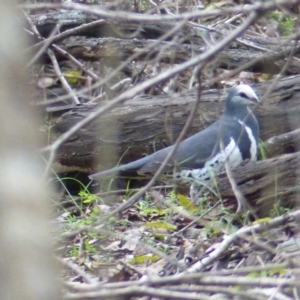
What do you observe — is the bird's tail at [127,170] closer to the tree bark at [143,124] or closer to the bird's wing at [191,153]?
the bird's wing at [191,153]

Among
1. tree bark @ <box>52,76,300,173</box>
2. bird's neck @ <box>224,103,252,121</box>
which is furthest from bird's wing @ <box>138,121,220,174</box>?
bird's neck @ <box>224,103,252,121</box>

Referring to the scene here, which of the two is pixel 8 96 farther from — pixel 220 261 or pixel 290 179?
pixel 290 179

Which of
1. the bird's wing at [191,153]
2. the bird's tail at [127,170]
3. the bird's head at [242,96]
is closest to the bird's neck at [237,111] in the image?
the bird's head at [242,96]

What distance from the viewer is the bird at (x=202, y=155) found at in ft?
17.6

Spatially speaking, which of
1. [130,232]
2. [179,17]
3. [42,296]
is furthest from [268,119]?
[42,296]

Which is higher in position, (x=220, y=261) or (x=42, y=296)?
(x=42, y=296)

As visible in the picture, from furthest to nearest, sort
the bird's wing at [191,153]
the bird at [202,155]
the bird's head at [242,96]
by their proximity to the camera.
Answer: the bird's head at [242,96]
the bird's wing at [191,153]
the bird at [202,155]

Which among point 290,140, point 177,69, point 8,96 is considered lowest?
point 290,140

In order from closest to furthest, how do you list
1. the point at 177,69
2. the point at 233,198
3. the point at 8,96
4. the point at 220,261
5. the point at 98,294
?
1. the point at 8,96
2. the point at 177,69
3. the point at 98,294
4. the point at 220,261
5. the point at 233,198

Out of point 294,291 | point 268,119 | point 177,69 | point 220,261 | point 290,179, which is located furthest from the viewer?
point 268,119

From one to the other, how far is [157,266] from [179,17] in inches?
74.7

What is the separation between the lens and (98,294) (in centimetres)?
249

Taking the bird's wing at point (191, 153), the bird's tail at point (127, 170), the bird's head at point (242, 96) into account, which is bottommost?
the bird's tail at point (127, 170)

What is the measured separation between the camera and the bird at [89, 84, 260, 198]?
5.38 metres
